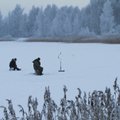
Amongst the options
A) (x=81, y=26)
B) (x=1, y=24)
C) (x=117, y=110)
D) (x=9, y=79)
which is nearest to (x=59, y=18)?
(x=81, y=26)

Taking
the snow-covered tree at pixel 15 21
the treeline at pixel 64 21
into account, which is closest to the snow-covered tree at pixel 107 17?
the treeline at pixel 64 21

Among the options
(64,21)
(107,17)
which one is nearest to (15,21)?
(64,21)

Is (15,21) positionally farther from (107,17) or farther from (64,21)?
(107,17)

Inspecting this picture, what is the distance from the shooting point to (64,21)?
9644 centimetres

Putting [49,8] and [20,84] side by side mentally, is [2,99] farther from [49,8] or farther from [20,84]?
[49,8]

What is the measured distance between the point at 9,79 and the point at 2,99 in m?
5.12

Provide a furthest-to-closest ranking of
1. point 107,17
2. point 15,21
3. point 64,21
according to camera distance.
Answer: point 15,21
point 64,21
point 107,17

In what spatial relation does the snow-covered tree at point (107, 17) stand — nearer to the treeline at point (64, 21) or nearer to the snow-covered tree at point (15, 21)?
the treeline at point (64, 21)

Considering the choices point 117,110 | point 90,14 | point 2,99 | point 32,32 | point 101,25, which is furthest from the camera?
point 32,32

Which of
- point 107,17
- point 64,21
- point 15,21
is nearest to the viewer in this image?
point 107,17

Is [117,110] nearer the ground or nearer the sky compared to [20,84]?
nearer the sky

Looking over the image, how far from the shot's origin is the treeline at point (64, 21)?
77.6 m

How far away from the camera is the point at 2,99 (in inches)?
392

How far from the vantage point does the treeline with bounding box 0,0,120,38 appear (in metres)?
77.6
